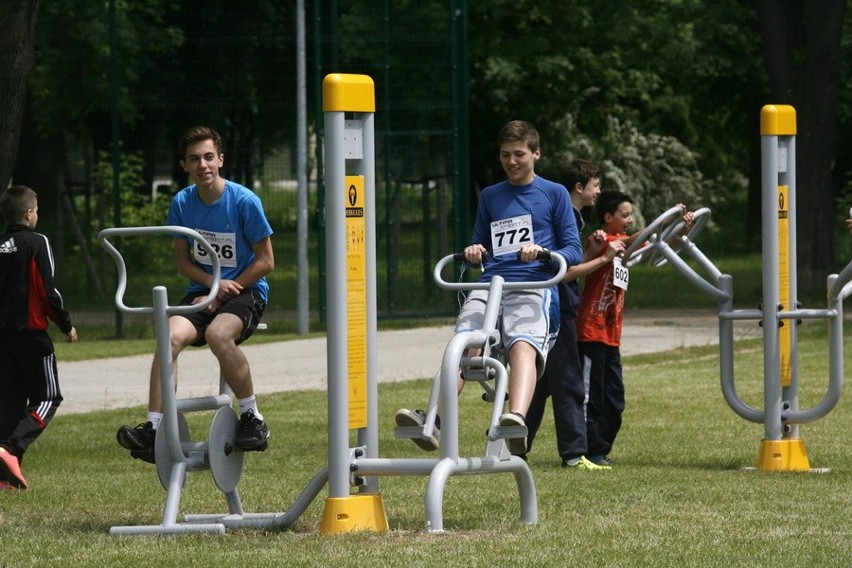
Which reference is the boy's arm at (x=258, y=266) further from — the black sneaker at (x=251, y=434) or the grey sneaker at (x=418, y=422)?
the grey sneaker at (x=418, y=422)

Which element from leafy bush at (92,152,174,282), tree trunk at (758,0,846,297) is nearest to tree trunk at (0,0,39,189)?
leafy bush at (92,152,174,282)

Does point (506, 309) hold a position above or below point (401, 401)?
above

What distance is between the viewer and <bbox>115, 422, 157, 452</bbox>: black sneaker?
6934mm

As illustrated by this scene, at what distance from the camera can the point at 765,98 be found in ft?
111

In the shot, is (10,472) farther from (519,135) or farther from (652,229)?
(652,229)

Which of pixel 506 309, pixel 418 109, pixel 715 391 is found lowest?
pixel 715 391

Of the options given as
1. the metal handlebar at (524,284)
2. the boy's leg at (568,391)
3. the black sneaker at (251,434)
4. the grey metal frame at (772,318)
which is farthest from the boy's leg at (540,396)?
the black sneaker at (251,434)

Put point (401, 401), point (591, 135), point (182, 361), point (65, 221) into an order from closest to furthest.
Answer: point (401, 401)
point (182, 361)
point (65, 221)
point (591, 135)

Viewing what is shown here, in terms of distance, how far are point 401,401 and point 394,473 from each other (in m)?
6.29

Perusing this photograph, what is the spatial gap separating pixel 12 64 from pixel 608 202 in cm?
401

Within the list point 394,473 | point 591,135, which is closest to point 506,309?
point 394,473

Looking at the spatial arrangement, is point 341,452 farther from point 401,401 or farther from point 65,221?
point 65,221

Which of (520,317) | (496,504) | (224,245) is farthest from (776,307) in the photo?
(224,245)

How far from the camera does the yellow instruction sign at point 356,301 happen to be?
6.74m
